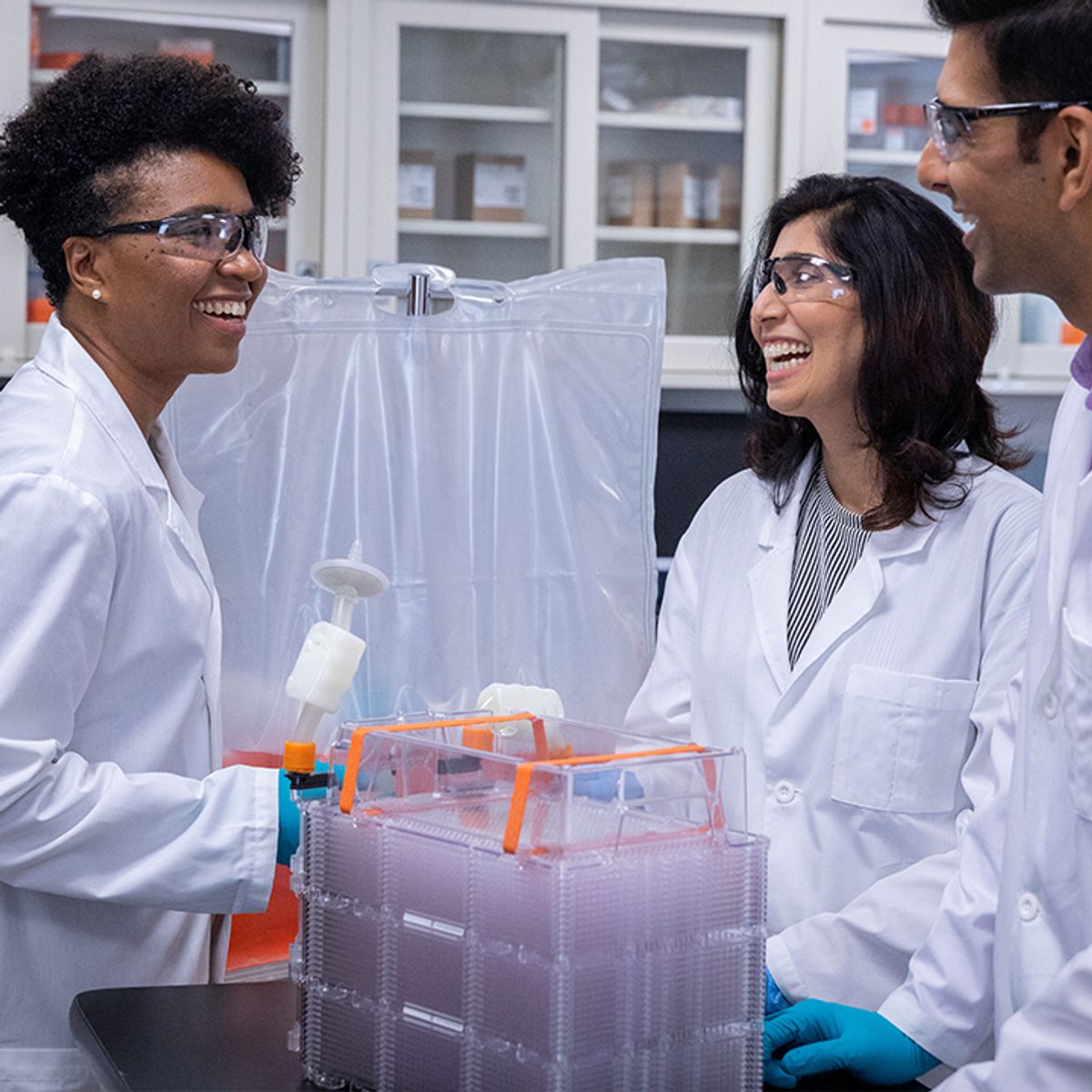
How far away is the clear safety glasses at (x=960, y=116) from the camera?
3.52ft

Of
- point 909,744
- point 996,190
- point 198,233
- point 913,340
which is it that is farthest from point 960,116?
point 198,233

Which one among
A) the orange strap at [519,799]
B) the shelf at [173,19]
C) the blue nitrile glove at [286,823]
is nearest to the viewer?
the orange strap at [519,799]

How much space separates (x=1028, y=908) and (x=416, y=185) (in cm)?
214

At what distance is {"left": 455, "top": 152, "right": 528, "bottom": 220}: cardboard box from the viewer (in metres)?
2.96

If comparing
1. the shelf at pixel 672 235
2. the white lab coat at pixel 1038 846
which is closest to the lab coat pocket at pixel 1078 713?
the white lab coat at pixel 1038 846

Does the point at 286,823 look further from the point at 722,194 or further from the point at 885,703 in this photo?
the point at 722,194

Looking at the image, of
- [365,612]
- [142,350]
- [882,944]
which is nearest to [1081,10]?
[882,944]

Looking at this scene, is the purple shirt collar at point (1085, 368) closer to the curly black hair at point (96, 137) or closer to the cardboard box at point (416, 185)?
the curly black hair at point (96, 137)

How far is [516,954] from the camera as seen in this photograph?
902 mm

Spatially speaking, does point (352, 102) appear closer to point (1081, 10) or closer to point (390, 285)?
point (390, 285)

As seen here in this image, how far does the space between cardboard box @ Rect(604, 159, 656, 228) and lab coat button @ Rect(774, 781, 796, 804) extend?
1731 mm

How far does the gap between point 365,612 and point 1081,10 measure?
3.46 feet

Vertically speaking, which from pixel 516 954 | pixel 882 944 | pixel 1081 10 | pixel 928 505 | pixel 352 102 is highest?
pixel 352 102

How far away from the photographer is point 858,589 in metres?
1.59
